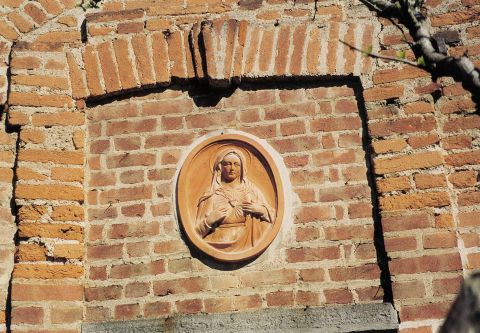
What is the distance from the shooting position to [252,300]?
3115 millimetres

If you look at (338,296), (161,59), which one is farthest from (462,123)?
(161,59)

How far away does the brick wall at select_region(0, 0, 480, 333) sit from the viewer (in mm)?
3100

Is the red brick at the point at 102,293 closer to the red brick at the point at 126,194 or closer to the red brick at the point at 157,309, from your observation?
the red brick at the point at 157,309

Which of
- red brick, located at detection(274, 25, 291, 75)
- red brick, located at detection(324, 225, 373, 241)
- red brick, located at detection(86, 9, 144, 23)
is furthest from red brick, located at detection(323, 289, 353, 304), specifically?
red brick, located at detection(86, 9, 144, 23)

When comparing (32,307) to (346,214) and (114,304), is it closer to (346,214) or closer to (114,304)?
(114,304)

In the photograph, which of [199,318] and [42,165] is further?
[42,165]

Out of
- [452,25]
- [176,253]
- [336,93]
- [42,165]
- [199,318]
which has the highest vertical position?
[452,25]

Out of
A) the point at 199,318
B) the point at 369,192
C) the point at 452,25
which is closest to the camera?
the point at 199,318

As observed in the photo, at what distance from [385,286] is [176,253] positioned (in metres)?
1.12

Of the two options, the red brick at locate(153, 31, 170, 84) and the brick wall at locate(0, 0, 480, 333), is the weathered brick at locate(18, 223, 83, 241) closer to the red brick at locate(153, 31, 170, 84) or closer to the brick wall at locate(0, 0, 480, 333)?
the brick wall at locate(0, 0, 480, 333)

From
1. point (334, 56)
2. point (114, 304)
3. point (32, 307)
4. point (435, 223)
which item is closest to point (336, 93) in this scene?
point (334, 56)

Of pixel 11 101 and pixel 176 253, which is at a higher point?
pixel 11 101

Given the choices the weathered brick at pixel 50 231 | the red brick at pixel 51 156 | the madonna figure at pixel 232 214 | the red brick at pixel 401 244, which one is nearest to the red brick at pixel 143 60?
the red brick at pixel 51 156

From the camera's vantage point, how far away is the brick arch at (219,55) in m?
Answer: 3.43
